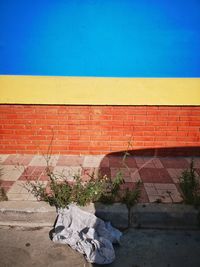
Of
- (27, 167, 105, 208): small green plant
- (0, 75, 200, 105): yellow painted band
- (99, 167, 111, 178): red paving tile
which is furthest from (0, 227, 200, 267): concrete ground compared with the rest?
(0, 75, 200, 105): yellow painted band

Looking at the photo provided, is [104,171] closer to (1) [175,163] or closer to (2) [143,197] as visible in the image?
(2) [143,197]

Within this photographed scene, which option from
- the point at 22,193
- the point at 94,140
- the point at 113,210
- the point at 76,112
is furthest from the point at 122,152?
the point at 22,193

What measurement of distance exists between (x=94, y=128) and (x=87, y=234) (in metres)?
2.19

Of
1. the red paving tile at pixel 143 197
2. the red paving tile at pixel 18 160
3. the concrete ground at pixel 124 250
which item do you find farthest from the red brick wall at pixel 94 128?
the concrete ground at pixel 124 250

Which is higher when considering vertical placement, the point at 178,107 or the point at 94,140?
the point at 178,107

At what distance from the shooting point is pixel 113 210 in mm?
2920

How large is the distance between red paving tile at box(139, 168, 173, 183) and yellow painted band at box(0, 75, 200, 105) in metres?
1.25

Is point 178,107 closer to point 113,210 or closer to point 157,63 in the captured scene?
point 157,63

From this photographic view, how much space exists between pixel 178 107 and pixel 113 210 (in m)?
2.41

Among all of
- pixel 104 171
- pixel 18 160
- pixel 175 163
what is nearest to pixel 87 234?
pixel 104 171

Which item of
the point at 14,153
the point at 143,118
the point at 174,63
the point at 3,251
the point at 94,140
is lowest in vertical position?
the point at 3,251

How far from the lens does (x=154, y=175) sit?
3871 mm

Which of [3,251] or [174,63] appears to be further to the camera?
[174,63]

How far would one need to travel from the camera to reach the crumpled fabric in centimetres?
245
